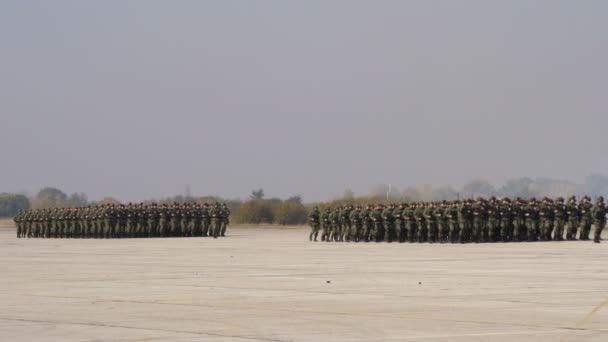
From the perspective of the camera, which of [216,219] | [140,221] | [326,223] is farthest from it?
[140,221]

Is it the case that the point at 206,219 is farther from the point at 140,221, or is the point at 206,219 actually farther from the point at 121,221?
the point at 121,221

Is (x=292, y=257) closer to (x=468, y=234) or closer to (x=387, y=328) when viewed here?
(x=468, y=234)

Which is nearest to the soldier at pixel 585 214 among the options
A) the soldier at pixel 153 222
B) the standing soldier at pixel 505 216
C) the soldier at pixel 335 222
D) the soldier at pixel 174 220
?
the standing soldier at pixel 505 216

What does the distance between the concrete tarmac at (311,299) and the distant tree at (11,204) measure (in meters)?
126

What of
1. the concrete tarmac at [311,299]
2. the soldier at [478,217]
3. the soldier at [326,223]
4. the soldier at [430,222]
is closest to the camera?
the concrete tarmac at [311,299]

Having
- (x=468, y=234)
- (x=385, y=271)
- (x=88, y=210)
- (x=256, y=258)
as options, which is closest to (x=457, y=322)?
(x=385, y=271)

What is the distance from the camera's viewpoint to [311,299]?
16.0 meters

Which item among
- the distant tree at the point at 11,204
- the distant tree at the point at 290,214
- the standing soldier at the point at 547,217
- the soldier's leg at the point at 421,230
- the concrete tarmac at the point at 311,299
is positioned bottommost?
the concrete tarmac at the point at 311,299

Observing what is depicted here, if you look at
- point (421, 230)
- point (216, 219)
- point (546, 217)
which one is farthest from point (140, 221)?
point (546, 217)

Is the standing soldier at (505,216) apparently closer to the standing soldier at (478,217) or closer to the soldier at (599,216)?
the standing soldier at (478,217)

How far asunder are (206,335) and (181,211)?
1605 inches

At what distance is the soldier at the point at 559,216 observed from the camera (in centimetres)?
3853

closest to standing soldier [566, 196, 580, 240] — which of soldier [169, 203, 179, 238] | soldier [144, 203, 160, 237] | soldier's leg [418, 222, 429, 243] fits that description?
soldier's leg [418, 222, 429, 243]

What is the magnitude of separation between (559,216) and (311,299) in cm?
2437
